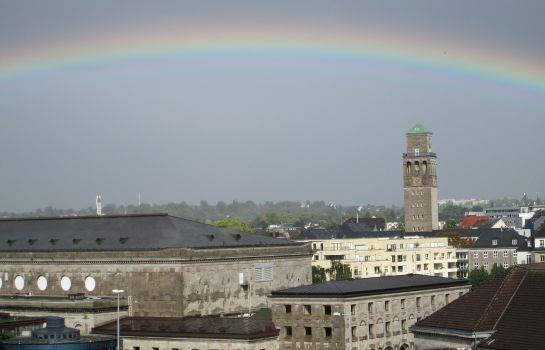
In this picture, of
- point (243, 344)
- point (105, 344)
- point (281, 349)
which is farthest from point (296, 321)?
point (105, 344)

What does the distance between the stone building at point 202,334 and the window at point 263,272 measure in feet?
59.7

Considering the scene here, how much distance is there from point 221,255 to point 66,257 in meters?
16.1

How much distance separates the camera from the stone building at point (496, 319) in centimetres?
6306

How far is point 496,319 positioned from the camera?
66.4 m

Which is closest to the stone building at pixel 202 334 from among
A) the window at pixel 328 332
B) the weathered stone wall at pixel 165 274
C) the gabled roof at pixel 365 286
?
the gabled roof at pixel 365 286

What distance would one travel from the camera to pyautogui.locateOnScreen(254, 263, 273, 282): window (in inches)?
4435

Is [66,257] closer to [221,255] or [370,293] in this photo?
[221,255]

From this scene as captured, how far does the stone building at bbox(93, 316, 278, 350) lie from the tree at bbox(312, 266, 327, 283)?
210 feet

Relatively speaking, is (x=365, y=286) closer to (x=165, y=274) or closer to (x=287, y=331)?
(x=287, y=331)

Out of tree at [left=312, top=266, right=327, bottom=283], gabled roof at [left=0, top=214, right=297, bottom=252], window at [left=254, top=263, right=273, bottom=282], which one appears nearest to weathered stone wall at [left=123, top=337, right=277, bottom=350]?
gabled roof at [left=0, top=214, right=297, bottom=252]

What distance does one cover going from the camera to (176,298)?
102625 millimetres

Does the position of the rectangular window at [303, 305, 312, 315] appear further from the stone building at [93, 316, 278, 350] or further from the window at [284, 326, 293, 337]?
the stone building at [93, 316, 278, 350]

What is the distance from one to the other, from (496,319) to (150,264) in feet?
149

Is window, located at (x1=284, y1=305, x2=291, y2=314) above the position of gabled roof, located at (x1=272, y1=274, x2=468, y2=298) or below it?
below
